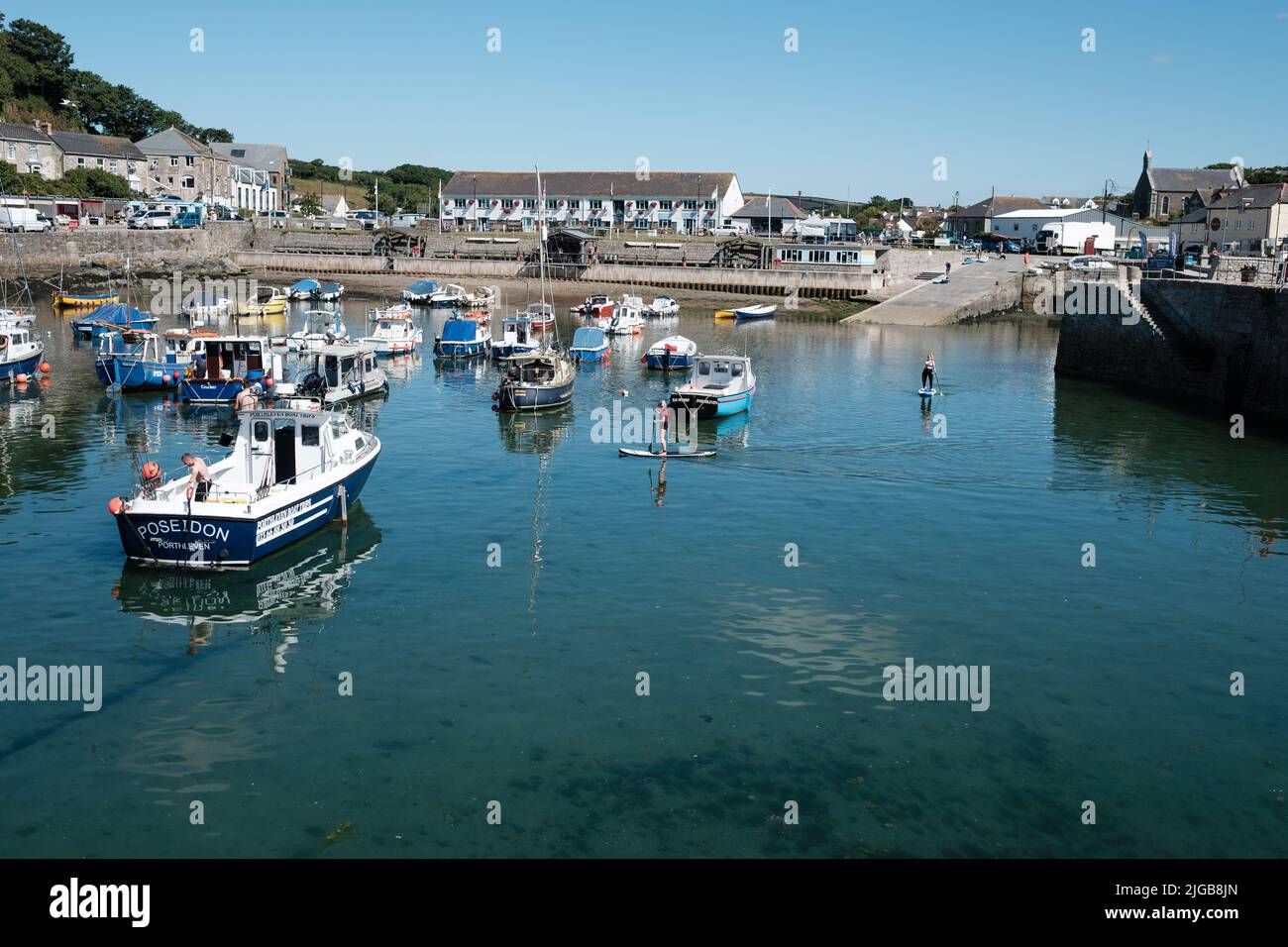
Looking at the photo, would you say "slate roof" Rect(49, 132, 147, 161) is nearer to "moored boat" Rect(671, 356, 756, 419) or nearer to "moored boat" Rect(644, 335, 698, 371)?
"moored boat" Rect(644, 335, 698, 371)

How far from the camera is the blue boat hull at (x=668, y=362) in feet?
208

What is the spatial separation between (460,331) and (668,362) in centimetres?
1379

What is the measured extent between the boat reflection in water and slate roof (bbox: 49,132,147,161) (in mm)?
119436

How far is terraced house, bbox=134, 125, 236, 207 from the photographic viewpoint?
139m

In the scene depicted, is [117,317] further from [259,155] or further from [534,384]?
[259,155]

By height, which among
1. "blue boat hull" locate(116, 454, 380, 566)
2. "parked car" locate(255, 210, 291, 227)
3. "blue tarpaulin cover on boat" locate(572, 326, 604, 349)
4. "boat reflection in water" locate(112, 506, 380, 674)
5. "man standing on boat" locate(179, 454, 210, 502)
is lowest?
"boat reflection in water" locate(112, 506, 380, 674)

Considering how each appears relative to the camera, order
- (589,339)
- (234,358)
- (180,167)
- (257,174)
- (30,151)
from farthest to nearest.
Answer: (257,174) → (180,167) → (30,151) → (589,339) → (234,358)

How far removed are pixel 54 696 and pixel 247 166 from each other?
492 ft

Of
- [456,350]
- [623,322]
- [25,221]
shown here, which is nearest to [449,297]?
[623,322]

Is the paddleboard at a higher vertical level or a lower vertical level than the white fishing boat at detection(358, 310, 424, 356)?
lower

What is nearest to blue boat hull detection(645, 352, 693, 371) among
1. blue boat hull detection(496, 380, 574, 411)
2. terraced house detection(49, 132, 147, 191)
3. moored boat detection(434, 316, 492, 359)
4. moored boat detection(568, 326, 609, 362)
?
moored boat detection(568, 326, 609, 362)

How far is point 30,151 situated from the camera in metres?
119

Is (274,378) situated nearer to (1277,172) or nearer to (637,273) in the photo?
(637,273)
